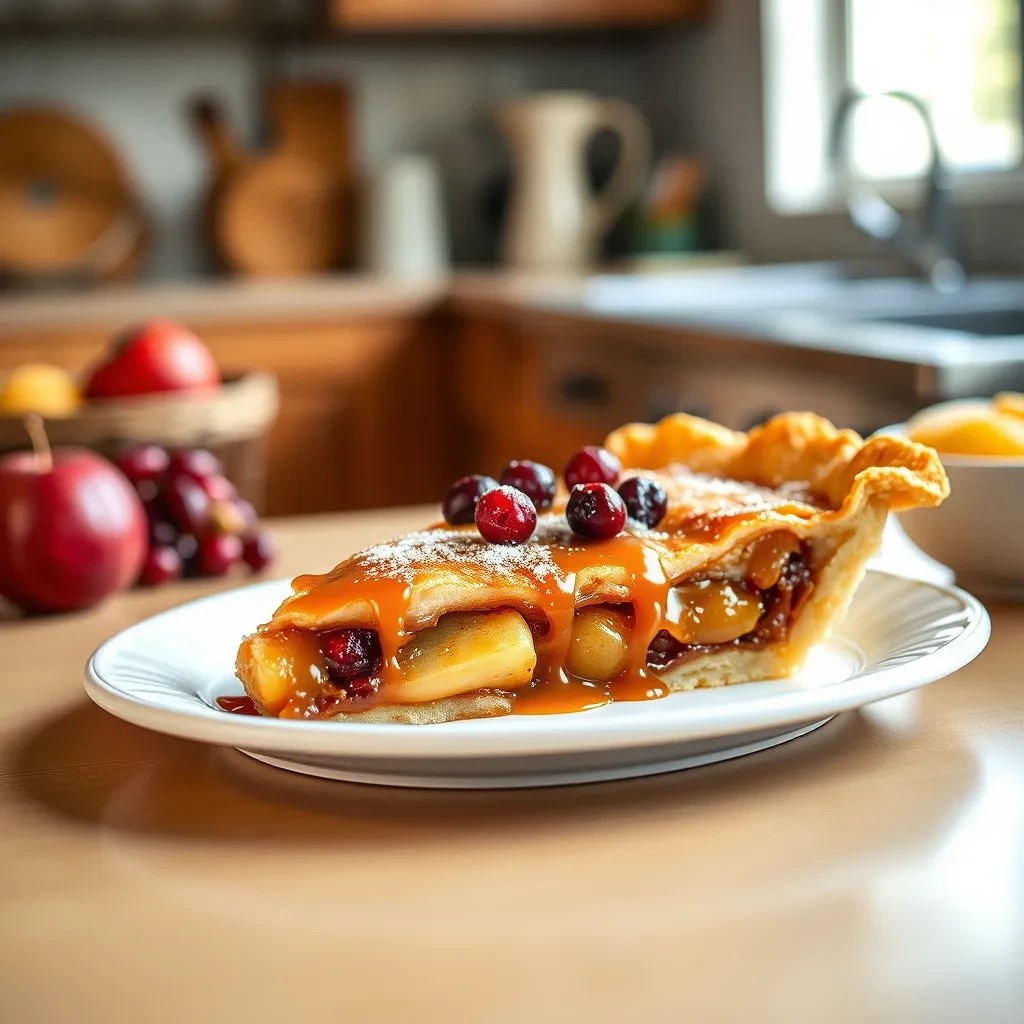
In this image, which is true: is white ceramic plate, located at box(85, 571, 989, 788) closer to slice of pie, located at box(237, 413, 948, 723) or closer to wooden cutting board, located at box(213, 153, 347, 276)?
slice of pie, located at box(237, 413, 948, 723)

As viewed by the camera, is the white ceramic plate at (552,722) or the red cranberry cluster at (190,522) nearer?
the white ceramic plate at (552,722)

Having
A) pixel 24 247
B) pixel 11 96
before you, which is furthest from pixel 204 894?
pixel 11 96

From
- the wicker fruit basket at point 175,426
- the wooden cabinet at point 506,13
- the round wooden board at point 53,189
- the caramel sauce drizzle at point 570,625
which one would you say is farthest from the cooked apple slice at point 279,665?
the round wooden board at point 53,189

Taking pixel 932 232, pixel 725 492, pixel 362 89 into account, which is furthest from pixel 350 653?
pixel 362 89

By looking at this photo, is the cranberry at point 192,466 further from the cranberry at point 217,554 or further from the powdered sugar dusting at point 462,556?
the powdered sugar dusting at point 462,556

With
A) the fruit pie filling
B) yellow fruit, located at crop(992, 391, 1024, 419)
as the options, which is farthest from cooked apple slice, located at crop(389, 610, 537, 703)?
yellow fruit, located at crop(992, 391, 1024, 419)
